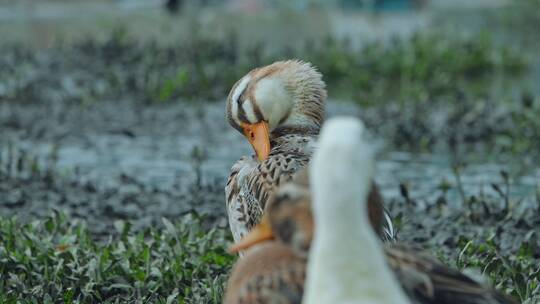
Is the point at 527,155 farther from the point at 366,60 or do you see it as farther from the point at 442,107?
the point at 366,60

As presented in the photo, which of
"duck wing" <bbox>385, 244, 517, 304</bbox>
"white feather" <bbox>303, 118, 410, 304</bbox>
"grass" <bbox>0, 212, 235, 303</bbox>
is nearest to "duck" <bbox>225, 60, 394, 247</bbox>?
"grass" <bbox>0, 212, 235, 303</bbox>

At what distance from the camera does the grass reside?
488 centimetres

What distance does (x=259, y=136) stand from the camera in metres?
5.18

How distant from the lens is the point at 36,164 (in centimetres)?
771

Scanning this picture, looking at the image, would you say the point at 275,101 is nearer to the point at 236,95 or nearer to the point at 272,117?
the point at 272,117

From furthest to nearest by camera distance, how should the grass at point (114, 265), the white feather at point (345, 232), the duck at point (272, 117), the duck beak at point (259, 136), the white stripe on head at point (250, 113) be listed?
the white stripe on head at point (250, 113), the duck beak at point (259, 136), the grass at point (114, 265), the duck at point (272, 117), the white feather at point (345, 232)

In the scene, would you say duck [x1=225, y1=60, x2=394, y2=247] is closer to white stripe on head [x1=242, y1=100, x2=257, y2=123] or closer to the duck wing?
white stripe on head [x1=242, y1=100, x2=257, y2=123]

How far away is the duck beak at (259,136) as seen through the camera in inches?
200

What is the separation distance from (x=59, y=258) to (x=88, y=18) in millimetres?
16483

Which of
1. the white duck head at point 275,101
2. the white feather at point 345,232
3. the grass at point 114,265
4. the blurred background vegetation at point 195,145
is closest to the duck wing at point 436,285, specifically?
the white feather at point 345,232

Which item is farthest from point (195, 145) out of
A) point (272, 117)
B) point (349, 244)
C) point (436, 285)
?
point (349, 244)

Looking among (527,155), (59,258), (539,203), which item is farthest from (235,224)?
(527,155)

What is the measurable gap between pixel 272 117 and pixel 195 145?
14.5ft

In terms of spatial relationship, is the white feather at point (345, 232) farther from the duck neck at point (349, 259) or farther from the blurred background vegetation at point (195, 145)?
the blurred background vegetation at point (195, 145)
